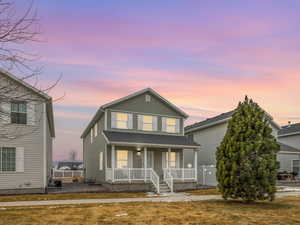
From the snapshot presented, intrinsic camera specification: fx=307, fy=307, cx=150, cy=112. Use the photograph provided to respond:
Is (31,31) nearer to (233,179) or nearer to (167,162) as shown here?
(233,179)

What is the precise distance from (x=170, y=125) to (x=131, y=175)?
17.6 ft

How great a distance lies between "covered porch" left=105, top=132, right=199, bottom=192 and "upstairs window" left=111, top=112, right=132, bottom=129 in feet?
4.73

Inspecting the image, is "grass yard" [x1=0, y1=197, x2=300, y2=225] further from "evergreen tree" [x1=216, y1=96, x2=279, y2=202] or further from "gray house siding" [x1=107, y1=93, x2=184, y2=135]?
"gray house siding" [x1=107, y1=93, x2=184, y2=135]

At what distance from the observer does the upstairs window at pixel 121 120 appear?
21500mm

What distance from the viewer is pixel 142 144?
65.2ft

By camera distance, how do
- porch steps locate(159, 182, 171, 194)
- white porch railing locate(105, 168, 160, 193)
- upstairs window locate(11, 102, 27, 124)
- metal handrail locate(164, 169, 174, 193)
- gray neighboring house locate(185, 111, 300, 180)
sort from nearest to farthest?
upstairs window locate(11, 102, 27, 124), metal handrail locate(164, 169, 174, 193), porch steps locate(159, 182, 171, 194), white porch railing locate(105, 168, 160, 193), gray neighboring house locate(185, 111, 300, 180)

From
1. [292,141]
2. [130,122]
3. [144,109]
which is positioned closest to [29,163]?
[130,122]

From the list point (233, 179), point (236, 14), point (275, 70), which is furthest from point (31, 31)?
point (275, 70)

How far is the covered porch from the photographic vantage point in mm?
19703

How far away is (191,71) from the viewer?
69.4 feet

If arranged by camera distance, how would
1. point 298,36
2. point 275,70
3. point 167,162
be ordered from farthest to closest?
point 167,162 < point 275,70 < point 298,36

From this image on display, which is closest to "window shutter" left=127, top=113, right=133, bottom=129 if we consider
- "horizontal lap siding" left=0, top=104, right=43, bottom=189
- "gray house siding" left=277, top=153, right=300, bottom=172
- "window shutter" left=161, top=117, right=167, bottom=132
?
"window shutter" left=161, top=117, right=167, bottom=132

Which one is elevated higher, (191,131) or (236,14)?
(236,14)

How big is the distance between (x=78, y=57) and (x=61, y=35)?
3.05m
